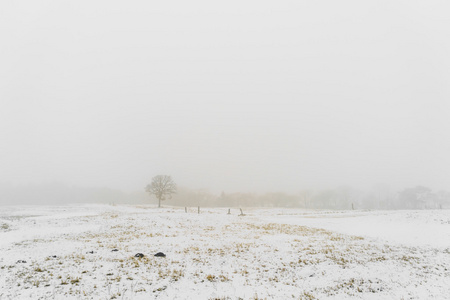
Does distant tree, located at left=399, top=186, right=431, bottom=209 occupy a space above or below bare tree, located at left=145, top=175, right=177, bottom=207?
below

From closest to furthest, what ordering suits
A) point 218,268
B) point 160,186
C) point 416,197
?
point 218,268, point 160,186, point 416,197

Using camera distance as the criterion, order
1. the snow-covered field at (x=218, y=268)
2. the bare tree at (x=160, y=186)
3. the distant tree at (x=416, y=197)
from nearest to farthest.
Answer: the snow-covered field at (x=218, y=268) < the bare tree at (x=160, y=186) < the distant tree at (x=416, y=197)

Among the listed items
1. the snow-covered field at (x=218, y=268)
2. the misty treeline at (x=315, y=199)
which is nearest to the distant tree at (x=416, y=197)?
the misty treeline at (x=315, y=199)

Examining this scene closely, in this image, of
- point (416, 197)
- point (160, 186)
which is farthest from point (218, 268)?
point (416, 197)

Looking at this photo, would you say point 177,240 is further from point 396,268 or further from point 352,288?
point 396,268

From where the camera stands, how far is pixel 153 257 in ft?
54.5

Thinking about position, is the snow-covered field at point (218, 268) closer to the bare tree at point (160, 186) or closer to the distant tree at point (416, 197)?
the bare tree at point (160, 186)

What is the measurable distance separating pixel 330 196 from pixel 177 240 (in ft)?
477

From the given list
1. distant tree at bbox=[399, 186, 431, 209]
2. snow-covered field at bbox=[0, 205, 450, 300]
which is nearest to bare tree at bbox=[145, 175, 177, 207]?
snow-covered field at bbox=[0, 205, 450, 300]

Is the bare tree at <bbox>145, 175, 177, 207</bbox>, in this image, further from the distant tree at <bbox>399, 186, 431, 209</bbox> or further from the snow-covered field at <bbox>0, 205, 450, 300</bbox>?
the distant tree at <bbox>399, 186, 431, 209</bbox>

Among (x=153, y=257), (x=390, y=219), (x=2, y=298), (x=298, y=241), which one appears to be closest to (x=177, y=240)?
(x=153, y=257)

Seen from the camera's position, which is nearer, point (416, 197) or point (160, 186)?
point (160, 186)

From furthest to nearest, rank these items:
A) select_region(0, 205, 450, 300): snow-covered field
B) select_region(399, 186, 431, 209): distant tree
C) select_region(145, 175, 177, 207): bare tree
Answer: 1. select_region(399, 186, 431, 209): distant tree
2. select_region(145, 175, 177, 207): bare tree
3. select_region(0, 205, 450, 300): snow-covered field

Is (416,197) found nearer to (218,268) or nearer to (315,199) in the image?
(315,199)
